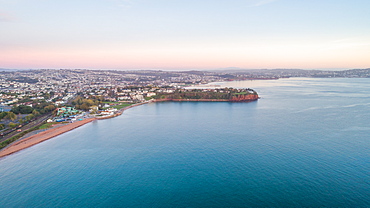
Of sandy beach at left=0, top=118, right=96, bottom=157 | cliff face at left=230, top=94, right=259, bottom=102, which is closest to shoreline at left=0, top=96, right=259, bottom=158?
sandy beach at left=0, top=118, right=96, bottom=157

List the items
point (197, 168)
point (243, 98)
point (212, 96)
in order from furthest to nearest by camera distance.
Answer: point (212, 96) → point (243, 98) → point (197, 168)

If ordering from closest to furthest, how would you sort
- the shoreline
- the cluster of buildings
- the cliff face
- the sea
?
the sea, the shoreline, the cliff face, the cluster of buildings

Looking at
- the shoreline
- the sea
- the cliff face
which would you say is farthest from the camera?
the cliff face

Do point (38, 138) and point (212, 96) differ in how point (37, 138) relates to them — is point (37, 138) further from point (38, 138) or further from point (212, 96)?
point (212, 96)

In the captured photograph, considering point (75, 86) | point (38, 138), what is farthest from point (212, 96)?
point (75, 86)

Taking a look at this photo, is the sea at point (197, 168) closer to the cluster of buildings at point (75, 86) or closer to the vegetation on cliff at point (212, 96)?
the vegetation on cliff at point (212, 96)

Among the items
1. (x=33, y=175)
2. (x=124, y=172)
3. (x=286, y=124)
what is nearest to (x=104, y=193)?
(x=124, y=172)

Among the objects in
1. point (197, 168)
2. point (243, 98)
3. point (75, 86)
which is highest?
point (75, 86)

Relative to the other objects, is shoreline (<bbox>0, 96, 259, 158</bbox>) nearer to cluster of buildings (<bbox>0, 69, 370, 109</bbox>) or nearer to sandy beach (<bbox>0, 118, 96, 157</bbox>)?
sandy beach (<bbox>0, 118, 96, 157</bbox>)
